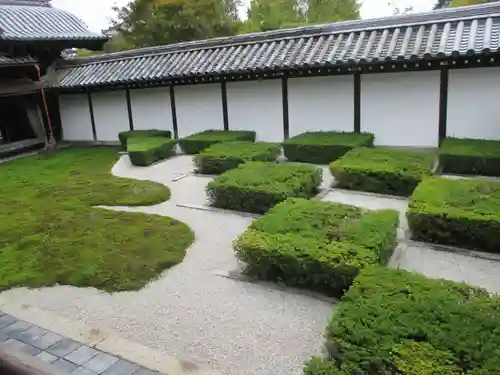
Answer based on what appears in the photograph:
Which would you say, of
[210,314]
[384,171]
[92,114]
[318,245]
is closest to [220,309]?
[210,314]

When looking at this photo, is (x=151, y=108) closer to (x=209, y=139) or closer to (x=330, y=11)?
(x=209, y=139)

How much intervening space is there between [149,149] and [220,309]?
842 centimetres

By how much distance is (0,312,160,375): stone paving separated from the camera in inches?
161

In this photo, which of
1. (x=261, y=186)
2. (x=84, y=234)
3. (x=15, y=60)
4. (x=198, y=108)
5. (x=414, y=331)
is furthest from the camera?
(x=15, y=60)

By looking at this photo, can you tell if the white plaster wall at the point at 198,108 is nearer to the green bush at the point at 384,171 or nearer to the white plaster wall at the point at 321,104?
the white plaster wall at the point at 321,104

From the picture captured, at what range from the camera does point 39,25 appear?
1723cm

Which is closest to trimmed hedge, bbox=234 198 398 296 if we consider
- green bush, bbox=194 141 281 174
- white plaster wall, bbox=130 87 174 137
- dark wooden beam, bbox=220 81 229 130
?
green bush, bbox=194 141 281 174

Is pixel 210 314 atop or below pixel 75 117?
below

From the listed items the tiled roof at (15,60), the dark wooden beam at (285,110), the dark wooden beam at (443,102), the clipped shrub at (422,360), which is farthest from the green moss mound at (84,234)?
the dark wooden beam at (443,102)

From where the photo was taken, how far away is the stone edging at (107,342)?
13.5ft

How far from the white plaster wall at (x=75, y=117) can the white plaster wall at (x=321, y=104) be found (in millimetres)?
9416

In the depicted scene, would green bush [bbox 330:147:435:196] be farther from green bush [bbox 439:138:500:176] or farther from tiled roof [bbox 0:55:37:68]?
tiled roof [bbox 0:55:37:68]

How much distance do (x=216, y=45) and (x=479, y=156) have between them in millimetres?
9296

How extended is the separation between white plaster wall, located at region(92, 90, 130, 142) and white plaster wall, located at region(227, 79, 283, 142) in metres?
5.00
